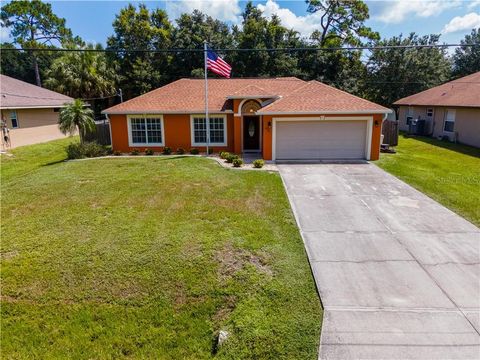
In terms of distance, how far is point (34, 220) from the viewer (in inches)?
331

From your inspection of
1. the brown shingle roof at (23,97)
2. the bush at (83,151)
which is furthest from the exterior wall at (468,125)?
the brown shingle roof at (23,97)

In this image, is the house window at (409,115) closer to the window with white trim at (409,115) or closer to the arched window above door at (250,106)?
the window with white trim at (409,115)

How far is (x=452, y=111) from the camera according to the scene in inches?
849

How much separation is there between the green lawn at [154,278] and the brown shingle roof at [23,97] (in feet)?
42.7

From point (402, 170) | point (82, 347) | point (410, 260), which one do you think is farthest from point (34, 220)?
point (402, 170)

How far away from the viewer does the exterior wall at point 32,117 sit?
19806 mm

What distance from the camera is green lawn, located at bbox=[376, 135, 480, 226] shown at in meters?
9.88

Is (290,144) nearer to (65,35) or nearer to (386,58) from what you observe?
(386,58)

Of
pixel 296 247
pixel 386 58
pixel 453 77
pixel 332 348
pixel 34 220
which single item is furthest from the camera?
pixel 453 77

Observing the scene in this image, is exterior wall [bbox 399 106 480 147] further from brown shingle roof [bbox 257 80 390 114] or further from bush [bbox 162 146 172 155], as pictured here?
bush [bbox 162 146 172 155]

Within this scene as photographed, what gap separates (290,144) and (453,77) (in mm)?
34510

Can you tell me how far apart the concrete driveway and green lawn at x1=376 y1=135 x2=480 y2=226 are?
2.22ft

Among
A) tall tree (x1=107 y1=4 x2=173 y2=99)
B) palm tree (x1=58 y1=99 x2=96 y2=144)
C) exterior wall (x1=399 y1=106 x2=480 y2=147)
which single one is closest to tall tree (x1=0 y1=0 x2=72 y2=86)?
tall tree (x1=107 y1=4 x2=173 y2=99)

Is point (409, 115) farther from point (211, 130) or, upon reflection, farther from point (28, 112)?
point (28, 112)
